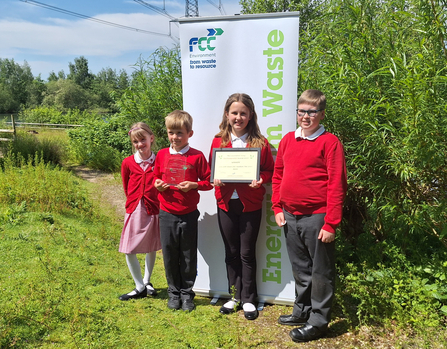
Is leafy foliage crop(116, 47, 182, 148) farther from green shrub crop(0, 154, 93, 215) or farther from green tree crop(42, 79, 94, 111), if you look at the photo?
green tree crop(42, 79, 94, 111)

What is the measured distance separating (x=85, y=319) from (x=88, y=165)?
1134 centimetres

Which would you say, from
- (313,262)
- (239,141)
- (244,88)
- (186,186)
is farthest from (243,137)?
(313,262)

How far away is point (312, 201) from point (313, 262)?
1.78 ft

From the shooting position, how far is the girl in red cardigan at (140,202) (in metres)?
3.63

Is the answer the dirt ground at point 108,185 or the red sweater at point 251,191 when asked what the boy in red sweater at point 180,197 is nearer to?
the red sweater at point 251,191

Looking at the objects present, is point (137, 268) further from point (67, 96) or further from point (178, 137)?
point (67, 96)

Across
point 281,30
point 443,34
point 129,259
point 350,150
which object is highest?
point 281,30

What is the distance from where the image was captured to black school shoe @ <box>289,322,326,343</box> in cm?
296

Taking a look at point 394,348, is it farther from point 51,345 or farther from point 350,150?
point 51,345

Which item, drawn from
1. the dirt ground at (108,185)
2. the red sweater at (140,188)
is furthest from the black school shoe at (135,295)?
the dirt ground at (108,185)

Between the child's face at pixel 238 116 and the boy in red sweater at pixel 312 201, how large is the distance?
45 cm

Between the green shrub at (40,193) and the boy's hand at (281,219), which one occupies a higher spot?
the boy's hand at (281,219)

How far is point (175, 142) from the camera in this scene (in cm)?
340

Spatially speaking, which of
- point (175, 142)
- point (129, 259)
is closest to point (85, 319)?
point (129, 259)
